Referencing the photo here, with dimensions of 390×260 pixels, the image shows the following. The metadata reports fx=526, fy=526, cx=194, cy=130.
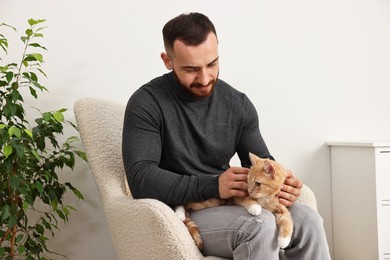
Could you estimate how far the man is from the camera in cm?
144

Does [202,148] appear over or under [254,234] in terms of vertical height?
over

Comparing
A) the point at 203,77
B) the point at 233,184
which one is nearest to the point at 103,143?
the point at 203,77

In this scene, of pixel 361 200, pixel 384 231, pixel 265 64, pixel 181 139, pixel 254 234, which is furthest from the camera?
pixel 265 64

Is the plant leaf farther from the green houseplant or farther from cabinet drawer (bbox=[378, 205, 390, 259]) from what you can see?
cabinet drawer (bbox=[378, 205, 390, 259])

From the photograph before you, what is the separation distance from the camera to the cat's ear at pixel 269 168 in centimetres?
149

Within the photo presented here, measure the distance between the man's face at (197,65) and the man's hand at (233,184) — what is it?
0.33 metres

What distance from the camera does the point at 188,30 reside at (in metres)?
1.66

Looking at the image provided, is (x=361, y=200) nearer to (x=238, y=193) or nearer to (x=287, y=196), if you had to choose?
(x=287, y=196)

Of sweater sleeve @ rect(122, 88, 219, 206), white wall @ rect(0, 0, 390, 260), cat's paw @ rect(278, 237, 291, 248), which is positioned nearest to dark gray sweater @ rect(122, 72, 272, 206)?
sweater sleeve @ rect(122, 88, 219, 206)

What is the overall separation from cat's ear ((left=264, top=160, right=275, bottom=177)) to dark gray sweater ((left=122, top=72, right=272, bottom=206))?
154 millimetres

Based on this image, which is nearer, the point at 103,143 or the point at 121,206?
the point at 121,206

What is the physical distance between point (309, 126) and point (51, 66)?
132 cm

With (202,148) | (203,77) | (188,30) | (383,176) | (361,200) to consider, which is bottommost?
(361,200)

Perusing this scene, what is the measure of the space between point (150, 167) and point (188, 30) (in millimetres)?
450
